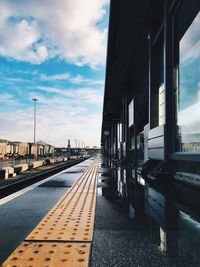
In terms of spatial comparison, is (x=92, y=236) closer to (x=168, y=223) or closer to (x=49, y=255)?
(x=49, y=255)

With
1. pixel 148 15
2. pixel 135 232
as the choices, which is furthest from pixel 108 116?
pixel 135 232

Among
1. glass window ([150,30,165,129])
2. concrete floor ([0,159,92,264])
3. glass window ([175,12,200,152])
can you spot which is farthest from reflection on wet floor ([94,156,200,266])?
glass window ([150,30,165,129])

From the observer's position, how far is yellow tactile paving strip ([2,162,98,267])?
3066 millimetres

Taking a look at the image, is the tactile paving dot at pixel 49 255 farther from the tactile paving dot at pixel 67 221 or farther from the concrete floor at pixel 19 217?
the tactile paving dot at pixel 67 221

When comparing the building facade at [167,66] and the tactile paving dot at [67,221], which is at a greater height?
the building facade at [167,66]

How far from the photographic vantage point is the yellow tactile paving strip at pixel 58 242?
3.07 m

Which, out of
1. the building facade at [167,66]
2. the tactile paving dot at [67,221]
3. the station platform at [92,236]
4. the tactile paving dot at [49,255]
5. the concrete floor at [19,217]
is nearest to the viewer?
the tactile paving dot at [49,255]

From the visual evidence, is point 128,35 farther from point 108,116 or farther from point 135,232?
point 108,116

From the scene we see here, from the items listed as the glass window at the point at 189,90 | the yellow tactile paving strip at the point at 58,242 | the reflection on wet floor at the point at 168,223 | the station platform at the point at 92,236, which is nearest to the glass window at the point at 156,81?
the glass window at the point at 189,90

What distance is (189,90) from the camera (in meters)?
10.6

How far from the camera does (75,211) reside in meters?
5.76

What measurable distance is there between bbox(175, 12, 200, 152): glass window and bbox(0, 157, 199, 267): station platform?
4.35 meters

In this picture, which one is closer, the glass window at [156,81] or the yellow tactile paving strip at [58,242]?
the yellow tactile paving strip at [58,242]

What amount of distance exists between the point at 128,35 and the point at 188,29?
7749 mm
